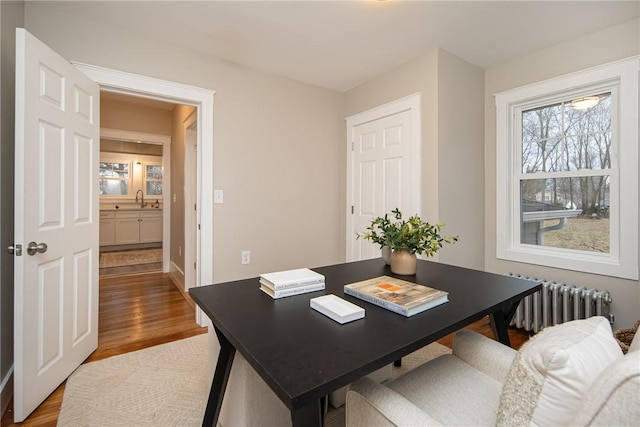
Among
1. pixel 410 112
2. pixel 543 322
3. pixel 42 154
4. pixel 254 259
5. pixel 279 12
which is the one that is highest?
pixel 279 12

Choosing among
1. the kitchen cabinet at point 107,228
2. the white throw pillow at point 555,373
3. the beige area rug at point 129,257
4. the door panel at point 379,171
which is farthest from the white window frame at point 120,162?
the white throw pillow at point 555,373

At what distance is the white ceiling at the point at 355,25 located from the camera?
1986 millimetres

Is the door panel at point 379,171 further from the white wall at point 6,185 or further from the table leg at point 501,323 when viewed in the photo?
the white wall at point 6,185

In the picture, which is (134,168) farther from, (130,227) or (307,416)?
(307,416)

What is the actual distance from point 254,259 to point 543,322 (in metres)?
2.59

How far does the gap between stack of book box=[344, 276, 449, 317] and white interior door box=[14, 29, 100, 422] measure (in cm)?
173

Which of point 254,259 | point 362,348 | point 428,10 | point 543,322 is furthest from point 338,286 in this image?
point 543,322

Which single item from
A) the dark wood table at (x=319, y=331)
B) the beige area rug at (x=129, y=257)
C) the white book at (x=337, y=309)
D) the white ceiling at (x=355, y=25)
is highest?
the white ceiling at (x=355, y=25)

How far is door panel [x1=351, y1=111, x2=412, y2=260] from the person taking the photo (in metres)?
A: 2.84

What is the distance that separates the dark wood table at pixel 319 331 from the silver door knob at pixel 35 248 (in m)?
1.06

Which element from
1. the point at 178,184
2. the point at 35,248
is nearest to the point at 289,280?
the point at 35,248

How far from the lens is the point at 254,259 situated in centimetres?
294

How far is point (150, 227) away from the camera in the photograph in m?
6.99

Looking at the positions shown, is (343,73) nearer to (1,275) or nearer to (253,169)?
(253,169)
